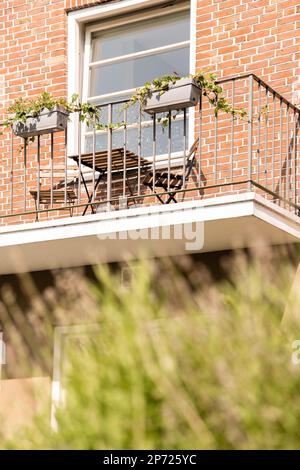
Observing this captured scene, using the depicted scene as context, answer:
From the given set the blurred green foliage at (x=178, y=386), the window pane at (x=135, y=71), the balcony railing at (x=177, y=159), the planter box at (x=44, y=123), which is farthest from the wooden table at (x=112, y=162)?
the blurred green foliage at (x=178, y=386)

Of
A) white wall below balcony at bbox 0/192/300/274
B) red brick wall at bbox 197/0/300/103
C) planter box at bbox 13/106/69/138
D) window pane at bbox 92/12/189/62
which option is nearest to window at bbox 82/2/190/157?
window pane at bbox 92/12/189/62

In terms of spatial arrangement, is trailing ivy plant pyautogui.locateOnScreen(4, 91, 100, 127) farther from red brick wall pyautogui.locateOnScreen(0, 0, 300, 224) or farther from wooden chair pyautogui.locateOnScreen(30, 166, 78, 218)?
red brick wall pyautogui.locateOnScreen(0, 0, 300, 224)

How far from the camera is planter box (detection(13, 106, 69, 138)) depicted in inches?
405

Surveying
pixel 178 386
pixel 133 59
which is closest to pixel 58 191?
pixel 133 59

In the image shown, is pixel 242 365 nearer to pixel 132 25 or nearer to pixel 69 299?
pixel 69 299

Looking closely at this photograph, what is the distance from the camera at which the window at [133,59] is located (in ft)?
37.1

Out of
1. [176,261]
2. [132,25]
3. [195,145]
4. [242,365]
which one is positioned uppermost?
[132,25]

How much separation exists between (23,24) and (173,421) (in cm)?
815

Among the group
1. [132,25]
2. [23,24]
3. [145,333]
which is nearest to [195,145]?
[132,25]

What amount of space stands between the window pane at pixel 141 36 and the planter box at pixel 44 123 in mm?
1694

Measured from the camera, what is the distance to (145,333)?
5.20m

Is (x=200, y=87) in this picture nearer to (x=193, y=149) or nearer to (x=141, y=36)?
(x=193, y=149)
